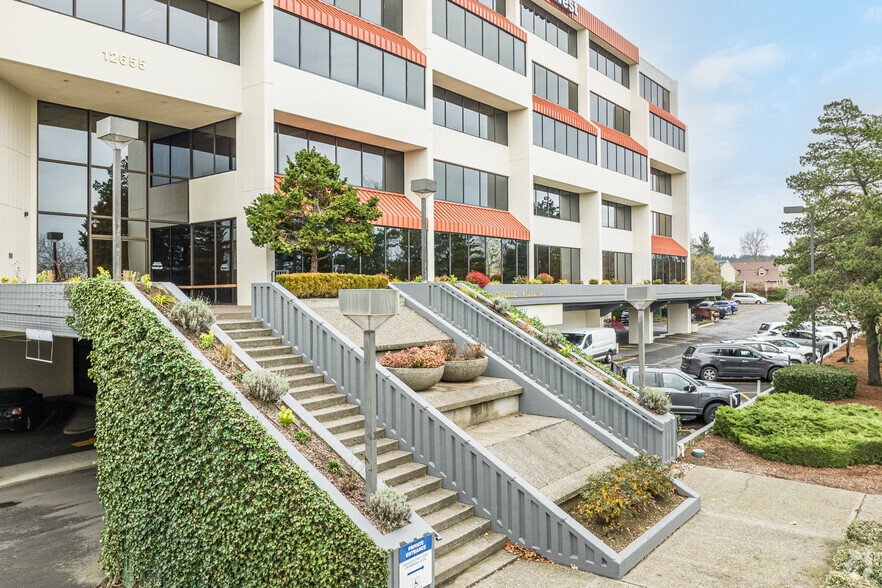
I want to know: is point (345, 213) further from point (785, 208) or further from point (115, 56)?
point (785, 208)

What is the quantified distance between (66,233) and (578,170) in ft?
84.3

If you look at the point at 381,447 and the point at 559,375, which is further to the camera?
the point at 559,375

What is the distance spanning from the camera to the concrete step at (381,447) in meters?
8.51

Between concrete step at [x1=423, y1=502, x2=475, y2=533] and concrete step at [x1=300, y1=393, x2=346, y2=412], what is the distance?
2.55 metres

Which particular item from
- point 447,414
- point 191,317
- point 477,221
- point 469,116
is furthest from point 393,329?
point 469,116

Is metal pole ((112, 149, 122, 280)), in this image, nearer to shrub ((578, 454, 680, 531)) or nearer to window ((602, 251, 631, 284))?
shrub ((578, 454, 680, 531))

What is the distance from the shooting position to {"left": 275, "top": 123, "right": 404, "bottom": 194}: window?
1964 centimetres

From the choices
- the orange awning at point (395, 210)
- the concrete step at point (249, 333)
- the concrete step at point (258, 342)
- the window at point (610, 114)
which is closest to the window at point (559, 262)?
the window at point (610, 114)

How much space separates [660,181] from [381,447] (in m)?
43.8

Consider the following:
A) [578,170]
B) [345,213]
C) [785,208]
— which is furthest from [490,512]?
[578,170]

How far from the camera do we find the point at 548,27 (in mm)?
34094

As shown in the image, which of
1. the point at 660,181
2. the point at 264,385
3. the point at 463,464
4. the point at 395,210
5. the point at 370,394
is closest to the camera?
the point at 370,394

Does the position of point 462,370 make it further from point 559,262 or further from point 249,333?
point 559,262

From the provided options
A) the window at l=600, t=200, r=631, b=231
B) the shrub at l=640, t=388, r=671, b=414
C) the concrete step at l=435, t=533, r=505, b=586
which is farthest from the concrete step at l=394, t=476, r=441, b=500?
the window at l=600, t=200, r=631, b=231
